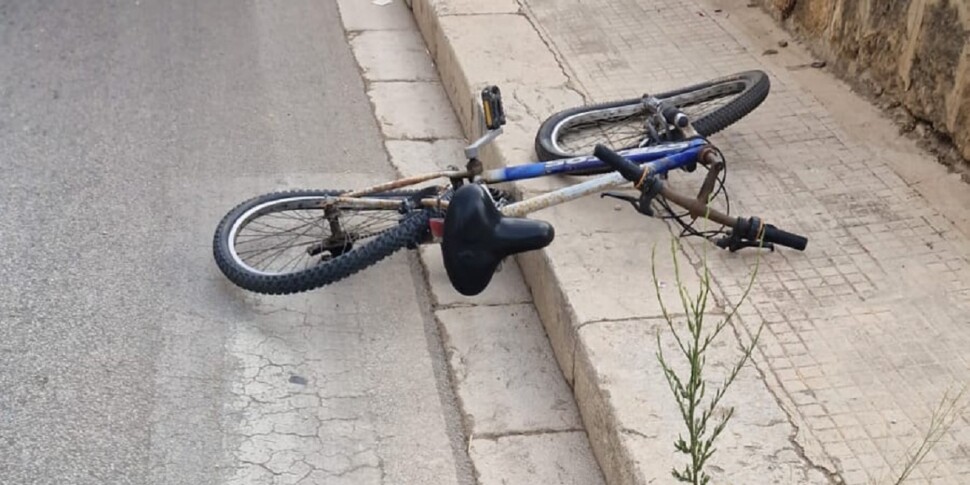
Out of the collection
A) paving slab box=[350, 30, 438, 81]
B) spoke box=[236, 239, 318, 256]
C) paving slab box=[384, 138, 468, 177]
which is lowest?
paving slab box=[350, 30, 438, 81]

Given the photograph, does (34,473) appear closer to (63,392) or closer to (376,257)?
(63,392)

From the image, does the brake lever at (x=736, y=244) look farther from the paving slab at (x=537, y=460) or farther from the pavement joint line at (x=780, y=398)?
the paving slab at (x=537, y=460)

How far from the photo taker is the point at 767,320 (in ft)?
12.3

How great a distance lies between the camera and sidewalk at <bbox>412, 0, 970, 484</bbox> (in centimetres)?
321

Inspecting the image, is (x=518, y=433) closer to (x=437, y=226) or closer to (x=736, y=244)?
(x=437, y=226)

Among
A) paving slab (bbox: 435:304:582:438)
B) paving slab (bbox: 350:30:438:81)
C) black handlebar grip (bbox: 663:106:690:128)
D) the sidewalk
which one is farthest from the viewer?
paving slab (bbox: 350:30:438:81)

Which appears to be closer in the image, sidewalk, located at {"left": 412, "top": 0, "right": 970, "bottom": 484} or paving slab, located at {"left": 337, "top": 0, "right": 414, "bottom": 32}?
sidewalk, located at {"left": 412, "top": 0, "right": 970, "bottom": 484}

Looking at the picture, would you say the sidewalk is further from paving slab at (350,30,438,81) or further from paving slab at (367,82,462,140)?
paving slab at (350,30,438,81)

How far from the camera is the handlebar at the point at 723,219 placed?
13.0 feet

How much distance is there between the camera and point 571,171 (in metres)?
4.26

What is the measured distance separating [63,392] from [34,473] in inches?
15.1

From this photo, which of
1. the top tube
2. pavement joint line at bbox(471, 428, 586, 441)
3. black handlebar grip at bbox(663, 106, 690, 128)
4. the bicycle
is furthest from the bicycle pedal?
pavement joint line at bbox(471, 428, 586, 441)

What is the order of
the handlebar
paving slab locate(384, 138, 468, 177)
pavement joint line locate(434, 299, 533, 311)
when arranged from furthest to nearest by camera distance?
paving slab locate(384, 138, 468, 177) < pavement joint line locate(434, 299, 533, 311) < the handlebar

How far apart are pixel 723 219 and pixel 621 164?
41 cm
